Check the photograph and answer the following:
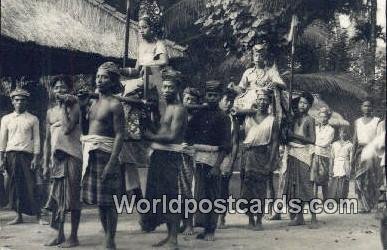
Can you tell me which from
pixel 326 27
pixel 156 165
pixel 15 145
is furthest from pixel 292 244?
pixel 326 27

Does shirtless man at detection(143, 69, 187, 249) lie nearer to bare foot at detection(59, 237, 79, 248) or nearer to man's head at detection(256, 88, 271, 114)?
bare foot at detection(59, 237, 79, 248)

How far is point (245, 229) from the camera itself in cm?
851

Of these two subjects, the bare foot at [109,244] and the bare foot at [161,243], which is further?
the bare foot at [161,243]

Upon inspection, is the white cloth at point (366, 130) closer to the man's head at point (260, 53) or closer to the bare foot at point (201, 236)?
the man's head at point (260, 53)

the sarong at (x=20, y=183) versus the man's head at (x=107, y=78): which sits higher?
the man's head at (x=107, y=78)

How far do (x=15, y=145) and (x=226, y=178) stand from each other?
9.62 feet

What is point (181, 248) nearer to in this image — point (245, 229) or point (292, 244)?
point (292, 244)

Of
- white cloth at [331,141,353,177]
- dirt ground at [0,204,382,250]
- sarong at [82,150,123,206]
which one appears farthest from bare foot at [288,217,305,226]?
white cloth at [331,141,353,177]

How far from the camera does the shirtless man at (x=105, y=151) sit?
609cm

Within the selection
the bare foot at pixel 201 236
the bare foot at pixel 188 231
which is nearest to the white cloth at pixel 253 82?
the bare foot at pixel 188 231

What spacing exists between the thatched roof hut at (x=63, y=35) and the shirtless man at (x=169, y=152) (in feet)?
12.7

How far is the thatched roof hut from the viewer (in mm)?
10094

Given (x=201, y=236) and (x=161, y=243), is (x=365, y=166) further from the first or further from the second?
(x=161, y=243)

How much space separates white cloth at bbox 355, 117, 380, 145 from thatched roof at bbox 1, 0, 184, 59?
3.49m
